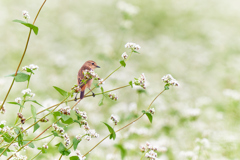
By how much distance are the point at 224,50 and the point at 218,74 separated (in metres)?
2.08

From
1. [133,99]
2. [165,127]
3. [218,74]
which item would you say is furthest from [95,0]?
[165,127]

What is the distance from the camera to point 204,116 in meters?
6.76

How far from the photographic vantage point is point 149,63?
10.1 metres

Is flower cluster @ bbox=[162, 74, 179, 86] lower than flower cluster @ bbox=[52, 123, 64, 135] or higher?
higher

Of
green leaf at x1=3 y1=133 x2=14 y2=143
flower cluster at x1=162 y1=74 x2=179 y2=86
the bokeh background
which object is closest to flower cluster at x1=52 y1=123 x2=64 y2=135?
green leaf at x1=3 y1=133 x2=14 y2=143

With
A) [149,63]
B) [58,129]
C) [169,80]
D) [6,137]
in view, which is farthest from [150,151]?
[149,63]

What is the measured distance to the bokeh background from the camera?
16.5ft

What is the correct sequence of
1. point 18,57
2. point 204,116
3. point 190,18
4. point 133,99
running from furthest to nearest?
point 190,18
point 18,57
point 133,99
point 204,116

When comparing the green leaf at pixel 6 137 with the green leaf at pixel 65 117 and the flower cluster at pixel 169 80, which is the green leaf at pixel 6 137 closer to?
the green leaf at pixel 65 117

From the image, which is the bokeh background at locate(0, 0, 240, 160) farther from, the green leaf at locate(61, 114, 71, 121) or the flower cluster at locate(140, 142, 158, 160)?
the green leaf at locate(61, 114, 71, 121)

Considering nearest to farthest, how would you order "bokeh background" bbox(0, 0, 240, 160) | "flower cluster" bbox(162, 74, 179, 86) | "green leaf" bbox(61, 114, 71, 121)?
"green leaf" bbox(61, 114, 71, 121), "flower cluster" bbox(162, 74, 179, 86), "bokeh background" bbox(0, 0, 240, 160)

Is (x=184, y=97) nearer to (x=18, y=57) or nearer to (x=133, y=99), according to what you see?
(x=133, y=99)

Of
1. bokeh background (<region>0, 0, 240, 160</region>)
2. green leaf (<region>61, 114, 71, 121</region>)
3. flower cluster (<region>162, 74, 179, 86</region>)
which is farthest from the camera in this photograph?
bokeh background (<region>0, 0, 240, 160</region>)

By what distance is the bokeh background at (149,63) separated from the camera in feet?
16.5
